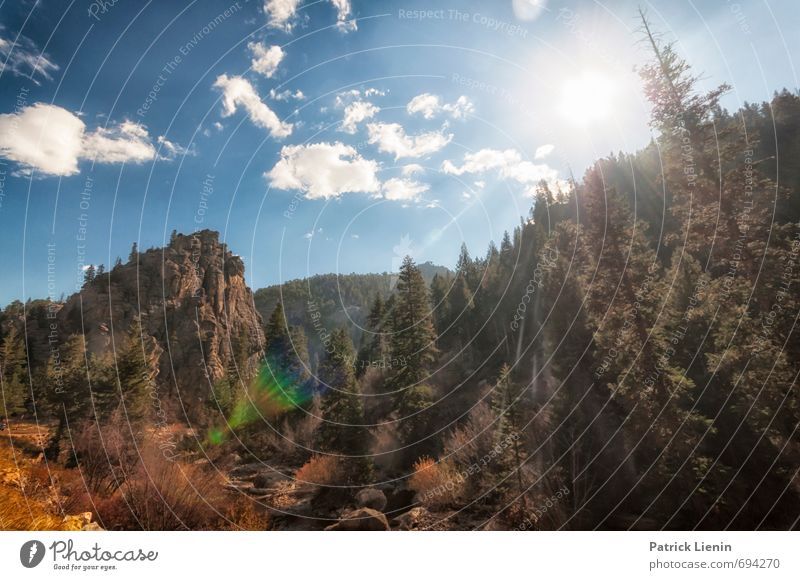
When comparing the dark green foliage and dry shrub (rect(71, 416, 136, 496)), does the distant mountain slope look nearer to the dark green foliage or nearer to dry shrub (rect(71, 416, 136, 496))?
the dark green foliage

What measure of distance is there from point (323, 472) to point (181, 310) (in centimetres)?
5052

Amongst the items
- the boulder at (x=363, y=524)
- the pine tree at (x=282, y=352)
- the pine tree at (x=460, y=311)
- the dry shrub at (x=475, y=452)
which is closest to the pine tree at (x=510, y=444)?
the dry shrub at (x=475, y=452)

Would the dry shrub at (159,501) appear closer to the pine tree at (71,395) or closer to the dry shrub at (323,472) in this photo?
the dry shrub at (323,472)

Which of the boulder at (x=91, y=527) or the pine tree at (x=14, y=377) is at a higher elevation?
the pine tree at (x=14, y=377)

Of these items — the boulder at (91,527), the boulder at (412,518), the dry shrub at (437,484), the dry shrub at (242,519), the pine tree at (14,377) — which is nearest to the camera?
the boulder at (91,527)

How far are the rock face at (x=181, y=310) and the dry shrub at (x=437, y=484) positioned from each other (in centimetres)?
3870

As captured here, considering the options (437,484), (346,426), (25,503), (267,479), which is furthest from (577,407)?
(25,503)

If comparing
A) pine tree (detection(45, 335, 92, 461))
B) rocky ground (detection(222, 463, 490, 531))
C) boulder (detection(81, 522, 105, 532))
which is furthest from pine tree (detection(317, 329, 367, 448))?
pine tree (detection(45, 335, 92, 461))

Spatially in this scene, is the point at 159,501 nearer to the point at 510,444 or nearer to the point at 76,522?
the point at 76,522

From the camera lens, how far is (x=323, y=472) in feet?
72.8

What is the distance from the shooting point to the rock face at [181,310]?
49.5 metres

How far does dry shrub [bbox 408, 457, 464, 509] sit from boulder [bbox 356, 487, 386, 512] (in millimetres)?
2049

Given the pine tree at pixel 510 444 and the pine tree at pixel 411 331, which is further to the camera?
the pine tree at pixel 411 331
